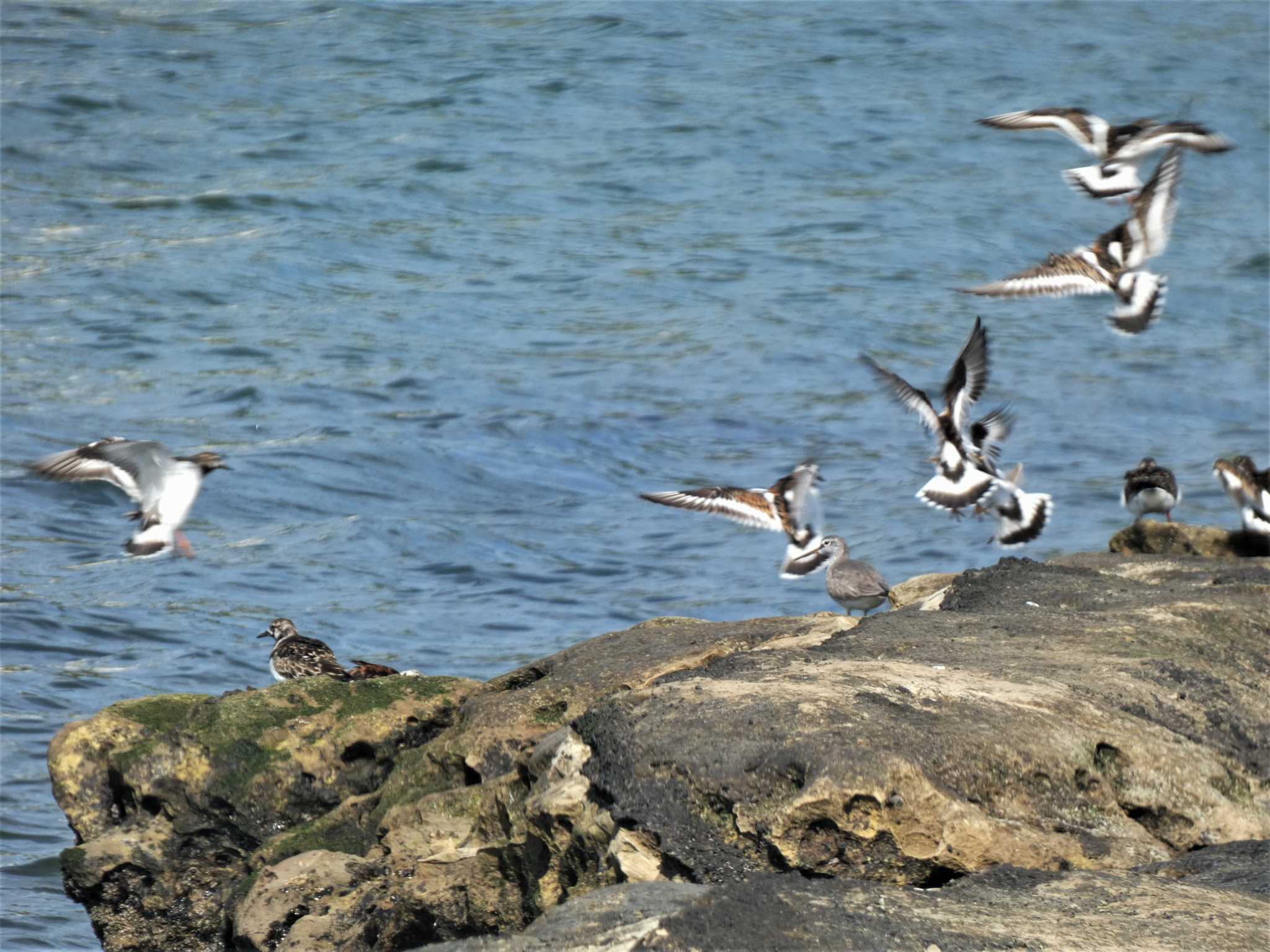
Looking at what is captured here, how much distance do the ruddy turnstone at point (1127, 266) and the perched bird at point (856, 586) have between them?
1.52 m

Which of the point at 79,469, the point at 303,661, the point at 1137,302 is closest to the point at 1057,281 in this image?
the point at 1137,302

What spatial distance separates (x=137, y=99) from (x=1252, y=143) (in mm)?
14622

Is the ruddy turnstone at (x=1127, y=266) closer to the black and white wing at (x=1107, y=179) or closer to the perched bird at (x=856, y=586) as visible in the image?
the black and white wing at (x=1107, y=179)

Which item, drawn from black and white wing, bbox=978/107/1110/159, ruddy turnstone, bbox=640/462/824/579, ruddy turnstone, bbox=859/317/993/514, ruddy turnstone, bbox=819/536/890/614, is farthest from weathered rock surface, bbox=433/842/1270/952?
black and white wing, bbox=978/107/1110/159

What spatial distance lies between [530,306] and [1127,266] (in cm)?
1064

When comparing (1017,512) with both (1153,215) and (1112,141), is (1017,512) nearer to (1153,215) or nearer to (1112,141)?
(1153,215)

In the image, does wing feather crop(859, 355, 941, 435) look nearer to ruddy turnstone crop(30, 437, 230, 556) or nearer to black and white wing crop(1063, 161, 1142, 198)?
black and white wing crop(1063, 161, 1142, 198)

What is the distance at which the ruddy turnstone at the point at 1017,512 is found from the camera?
10156 millimetres

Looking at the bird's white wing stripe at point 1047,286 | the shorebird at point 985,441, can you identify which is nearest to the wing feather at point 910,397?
the shorebird at point 985,441

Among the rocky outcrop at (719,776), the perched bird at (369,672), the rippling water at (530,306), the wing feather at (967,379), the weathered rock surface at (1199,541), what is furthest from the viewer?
the rippling water at (530,306)

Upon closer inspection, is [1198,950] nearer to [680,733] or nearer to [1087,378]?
[680,733]

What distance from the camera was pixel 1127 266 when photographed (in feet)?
31.1

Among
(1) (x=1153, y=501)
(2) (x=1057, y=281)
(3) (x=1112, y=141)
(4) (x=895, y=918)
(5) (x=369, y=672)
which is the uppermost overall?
(3) (x=1112, y=141)

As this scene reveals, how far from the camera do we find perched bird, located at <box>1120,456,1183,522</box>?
9820mm
